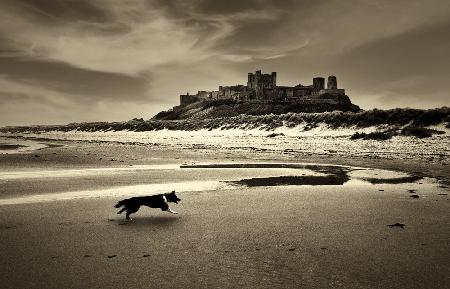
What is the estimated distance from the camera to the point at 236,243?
4.42 meters

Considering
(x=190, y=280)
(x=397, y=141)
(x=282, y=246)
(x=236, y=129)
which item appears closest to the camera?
(x=190, y=280)

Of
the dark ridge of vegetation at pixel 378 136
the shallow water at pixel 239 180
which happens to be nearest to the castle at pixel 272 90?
the dark ridge of vegetation at pixel 378 136

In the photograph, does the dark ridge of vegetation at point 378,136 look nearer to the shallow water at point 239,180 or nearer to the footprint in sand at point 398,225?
the shallow water at point 239,180

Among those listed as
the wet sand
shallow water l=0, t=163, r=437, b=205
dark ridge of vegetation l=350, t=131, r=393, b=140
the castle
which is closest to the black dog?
the wet sand

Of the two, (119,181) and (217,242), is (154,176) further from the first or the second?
(217,242)

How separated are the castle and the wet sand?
129 meters

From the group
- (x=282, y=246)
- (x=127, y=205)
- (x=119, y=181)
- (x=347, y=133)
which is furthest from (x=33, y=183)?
(x=347, y=133)

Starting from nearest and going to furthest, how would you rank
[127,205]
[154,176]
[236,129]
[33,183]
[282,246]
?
[282,246], [127,205], [33,183], [154,176], [236,129]

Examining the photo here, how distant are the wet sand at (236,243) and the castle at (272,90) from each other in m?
129

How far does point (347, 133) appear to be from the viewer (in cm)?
2889

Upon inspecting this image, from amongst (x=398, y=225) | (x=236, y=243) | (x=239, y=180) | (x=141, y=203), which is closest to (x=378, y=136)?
(x=239, y=180)

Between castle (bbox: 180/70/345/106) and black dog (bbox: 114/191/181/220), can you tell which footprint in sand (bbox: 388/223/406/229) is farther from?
castle (bbox: 180/70/345/106)

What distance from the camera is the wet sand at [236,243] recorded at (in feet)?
11.1

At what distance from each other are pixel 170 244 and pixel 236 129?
1589 inches
